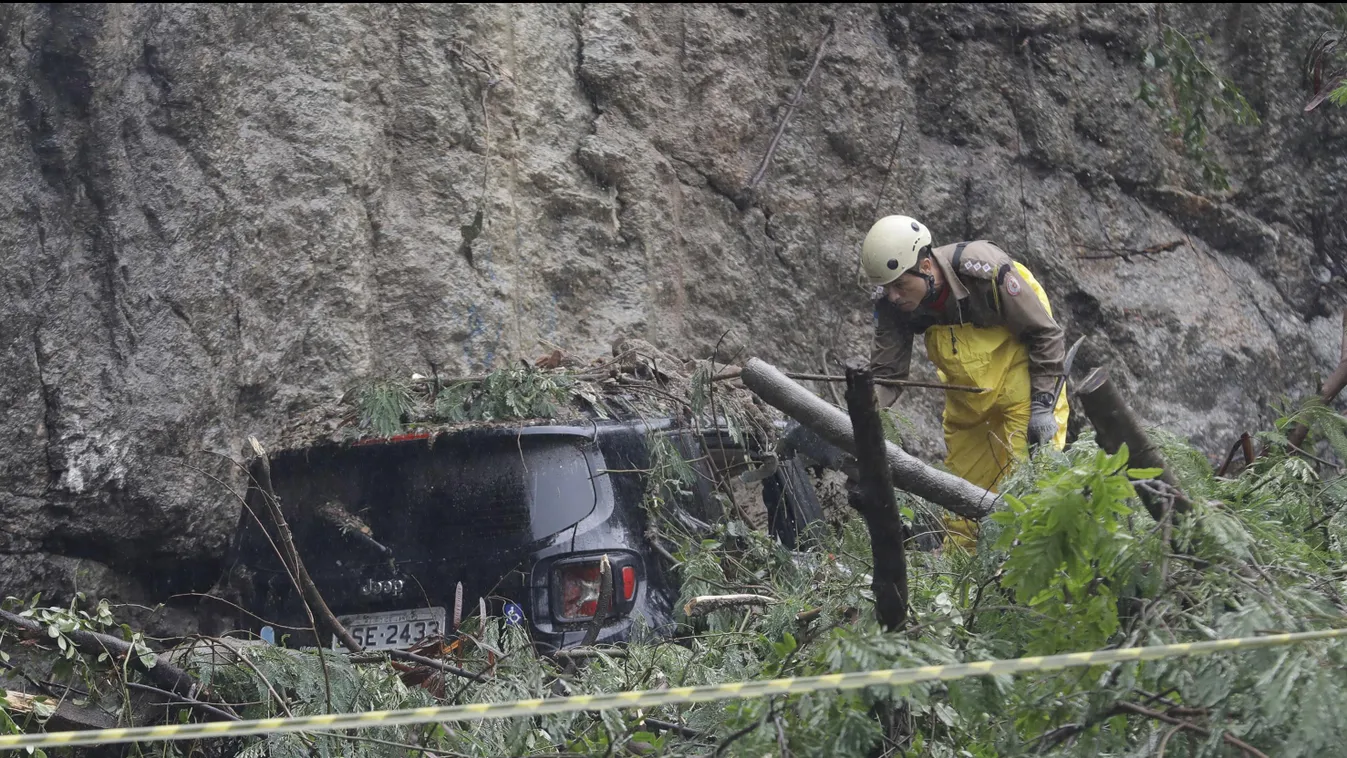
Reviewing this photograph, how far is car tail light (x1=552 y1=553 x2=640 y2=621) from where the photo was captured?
12.8ft

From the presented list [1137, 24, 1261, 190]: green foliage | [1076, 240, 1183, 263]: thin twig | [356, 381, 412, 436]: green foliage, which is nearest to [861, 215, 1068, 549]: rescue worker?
[356, 381, 412, 436]: green foliage

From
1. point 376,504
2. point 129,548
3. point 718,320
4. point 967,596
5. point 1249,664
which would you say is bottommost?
point 129,548

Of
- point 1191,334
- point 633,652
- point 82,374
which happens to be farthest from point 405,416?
point 1191,334

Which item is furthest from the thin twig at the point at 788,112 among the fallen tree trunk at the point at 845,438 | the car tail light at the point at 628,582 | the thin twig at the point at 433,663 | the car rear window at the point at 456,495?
the fallen tree trunk at the point at 845,438

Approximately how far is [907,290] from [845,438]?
2903 millimetres

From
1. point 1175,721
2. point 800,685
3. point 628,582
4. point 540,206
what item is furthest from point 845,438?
point 540,206

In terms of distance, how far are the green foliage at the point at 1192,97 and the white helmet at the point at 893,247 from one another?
16.1 feet

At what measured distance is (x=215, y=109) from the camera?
7121 mm

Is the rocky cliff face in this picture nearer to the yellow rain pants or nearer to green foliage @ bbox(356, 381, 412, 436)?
green foliage @ bbox(356, 381, 412, 436)

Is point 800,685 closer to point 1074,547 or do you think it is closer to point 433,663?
point 1074,547

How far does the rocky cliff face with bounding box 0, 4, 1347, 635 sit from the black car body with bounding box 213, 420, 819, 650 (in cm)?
242

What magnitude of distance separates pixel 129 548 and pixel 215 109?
8.52ft

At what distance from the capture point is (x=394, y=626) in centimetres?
400

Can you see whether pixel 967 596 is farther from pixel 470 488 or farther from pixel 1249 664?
pixel 470 488
